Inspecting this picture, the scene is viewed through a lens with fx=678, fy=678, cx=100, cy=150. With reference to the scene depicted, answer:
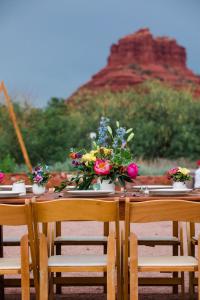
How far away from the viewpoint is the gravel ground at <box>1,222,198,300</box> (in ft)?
18.0

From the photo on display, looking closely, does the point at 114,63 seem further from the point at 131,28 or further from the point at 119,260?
the point at 119,260

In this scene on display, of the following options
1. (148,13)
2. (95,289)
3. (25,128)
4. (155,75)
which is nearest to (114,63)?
(155,75)

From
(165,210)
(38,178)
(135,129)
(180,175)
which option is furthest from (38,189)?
(135,129)

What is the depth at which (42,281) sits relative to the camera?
158 inches

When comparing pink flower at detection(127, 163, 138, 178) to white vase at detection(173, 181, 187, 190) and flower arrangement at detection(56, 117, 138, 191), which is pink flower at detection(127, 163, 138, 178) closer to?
flower arrangement at detection(56, 117, 138, 191)

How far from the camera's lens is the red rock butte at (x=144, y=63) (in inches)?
2916

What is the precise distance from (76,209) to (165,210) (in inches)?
20.5

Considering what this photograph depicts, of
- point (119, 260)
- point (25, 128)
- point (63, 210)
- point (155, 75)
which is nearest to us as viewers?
point (63, 210)

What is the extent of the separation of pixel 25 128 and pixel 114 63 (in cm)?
5598

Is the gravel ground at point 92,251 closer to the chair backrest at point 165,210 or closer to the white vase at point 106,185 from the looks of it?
the white vase at point 106,185

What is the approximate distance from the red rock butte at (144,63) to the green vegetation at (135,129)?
4722 cm

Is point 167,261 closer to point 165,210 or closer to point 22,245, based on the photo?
point 165,210

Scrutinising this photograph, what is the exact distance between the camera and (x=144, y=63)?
262 feet

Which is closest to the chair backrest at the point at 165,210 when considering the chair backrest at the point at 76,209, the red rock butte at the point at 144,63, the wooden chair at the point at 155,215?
the wooden chair at the point at 155,215
